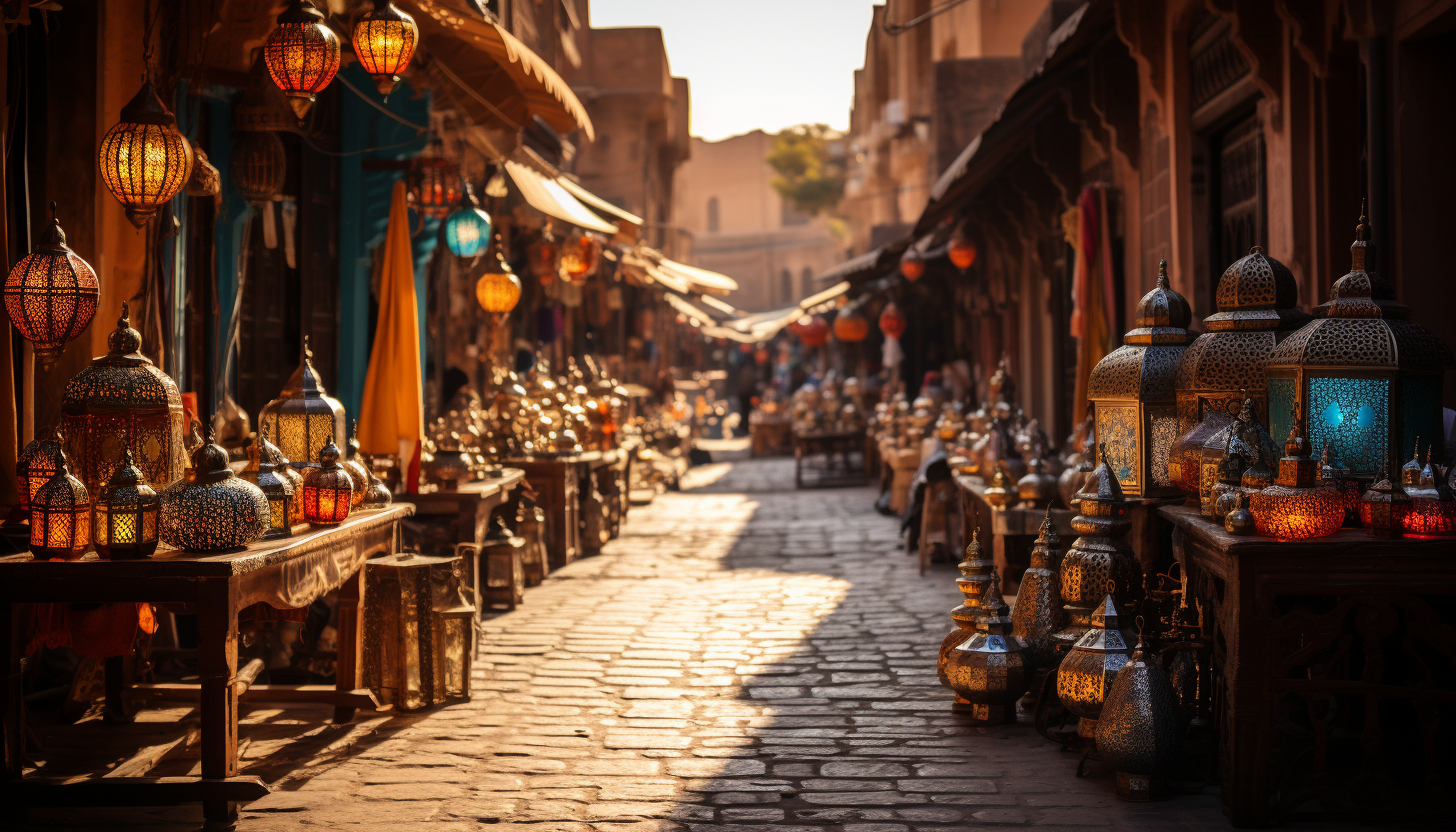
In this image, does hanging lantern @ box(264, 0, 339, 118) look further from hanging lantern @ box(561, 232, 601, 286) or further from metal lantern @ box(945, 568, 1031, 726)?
hanging lantern @ box(561, 232, 601, 286)

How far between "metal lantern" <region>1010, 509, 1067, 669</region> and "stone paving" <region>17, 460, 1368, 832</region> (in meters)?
0.38

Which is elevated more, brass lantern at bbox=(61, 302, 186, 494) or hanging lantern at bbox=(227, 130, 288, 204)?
hanging lantern at bbox=(227, 130, 288, 204)

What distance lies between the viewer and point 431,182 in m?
8.96

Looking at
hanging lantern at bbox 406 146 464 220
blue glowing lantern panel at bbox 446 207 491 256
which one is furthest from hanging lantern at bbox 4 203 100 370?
blue glowing lantern panel at bbox 446 207 491 256

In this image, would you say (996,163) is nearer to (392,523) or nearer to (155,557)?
(392,523)

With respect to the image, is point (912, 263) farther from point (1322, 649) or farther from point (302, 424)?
point (1322, 649)

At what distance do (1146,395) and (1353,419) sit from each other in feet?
3.32

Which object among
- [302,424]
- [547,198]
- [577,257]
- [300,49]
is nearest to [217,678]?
[302,424]

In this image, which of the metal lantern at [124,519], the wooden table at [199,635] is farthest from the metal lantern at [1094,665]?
the metal lantern at [124,519]

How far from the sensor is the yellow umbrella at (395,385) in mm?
7871

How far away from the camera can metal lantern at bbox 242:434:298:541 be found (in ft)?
15.6

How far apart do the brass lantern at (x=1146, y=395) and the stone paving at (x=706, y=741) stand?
1199 millimetres

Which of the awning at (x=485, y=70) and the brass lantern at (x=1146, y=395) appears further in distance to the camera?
the awning at (x=485, y=70)

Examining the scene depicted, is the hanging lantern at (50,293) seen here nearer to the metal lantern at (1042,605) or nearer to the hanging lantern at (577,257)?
the metal lantern at (1042,605)
